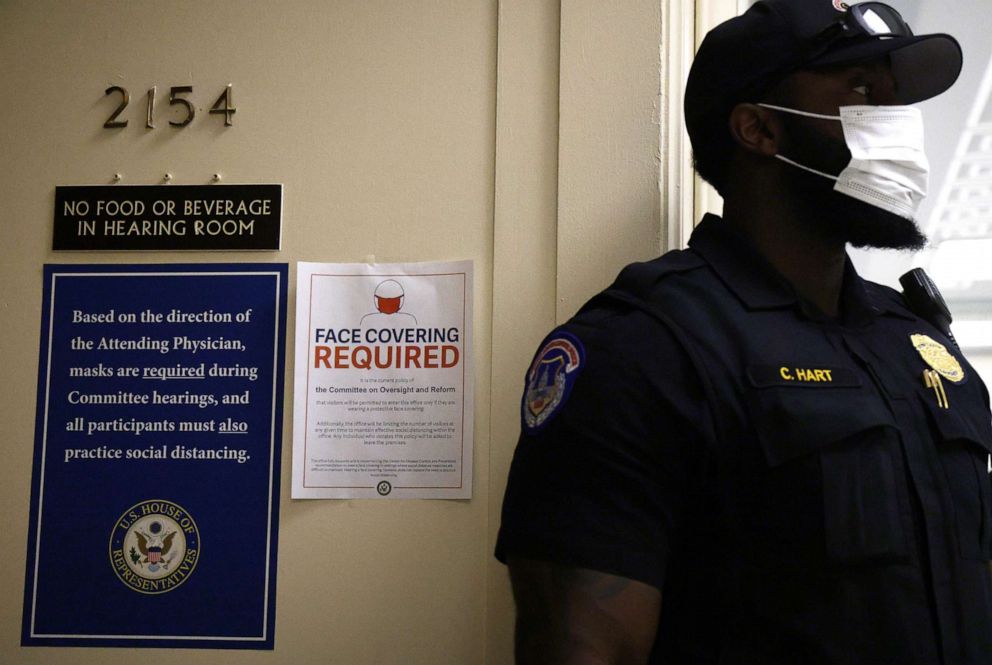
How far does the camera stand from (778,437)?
110 centimetres

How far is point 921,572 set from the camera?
43.7 inches

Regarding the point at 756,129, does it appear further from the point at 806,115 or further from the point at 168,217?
the point at 168,217

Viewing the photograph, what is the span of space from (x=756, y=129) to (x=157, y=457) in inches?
42.8

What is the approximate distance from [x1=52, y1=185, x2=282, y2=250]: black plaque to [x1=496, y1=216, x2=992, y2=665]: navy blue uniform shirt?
0.67 metres

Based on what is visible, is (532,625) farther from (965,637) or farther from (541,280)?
(541,280)

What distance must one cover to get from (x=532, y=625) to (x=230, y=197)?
93cm

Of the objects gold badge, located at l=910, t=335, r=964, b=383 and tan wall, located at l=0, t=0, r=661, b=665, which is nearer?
gold badge, located at l=910, t=335, r=964, b=383

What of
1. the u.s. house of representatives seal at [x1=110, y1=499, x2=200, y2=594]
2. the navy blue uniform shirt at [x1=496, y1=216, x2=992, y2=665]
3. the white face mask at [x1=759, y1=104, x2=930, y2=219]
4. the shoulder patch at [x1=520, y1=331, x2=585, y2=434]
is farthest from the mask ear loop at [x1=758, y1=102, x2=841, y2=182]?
the u.s. house of representatives seal at [x1=110, y1=499, x2=200, y2=594]

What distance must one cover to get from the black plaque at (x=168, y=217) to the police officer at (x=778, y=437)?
26.0 inches

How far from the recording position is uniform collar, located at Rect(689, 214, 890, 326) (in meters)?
1.24

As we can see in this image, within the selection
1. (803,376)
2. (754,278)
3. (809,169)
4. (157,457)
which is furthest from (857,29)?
(157,457)

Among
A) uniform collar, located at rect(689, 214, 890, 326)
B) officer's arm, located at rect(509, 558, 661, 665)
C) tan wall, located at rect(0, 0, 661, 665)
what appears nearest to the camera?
officer's arm, located at rect(509, 558, 661, 665)

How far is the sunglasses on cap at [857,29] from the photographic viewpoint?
1270 mm

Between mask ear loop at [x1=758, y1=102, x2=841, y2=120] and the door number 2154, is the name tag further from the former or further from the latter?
the door number 2154
